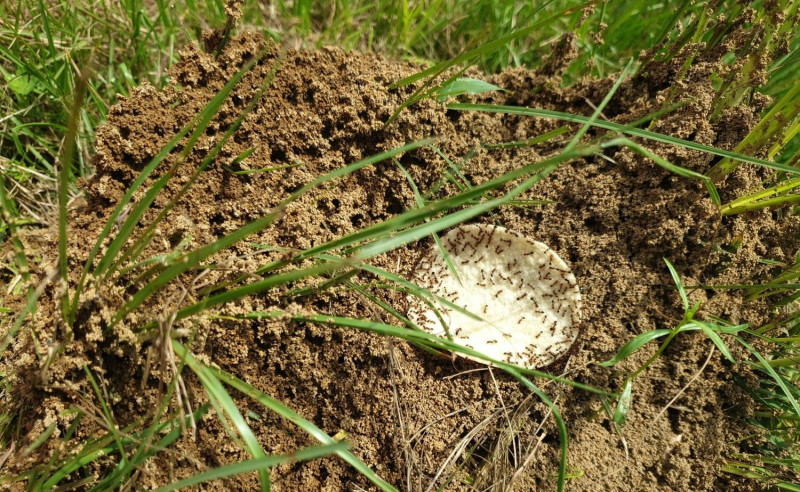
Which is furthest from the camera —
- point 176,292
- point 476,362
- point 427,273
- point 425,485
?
point 427,273

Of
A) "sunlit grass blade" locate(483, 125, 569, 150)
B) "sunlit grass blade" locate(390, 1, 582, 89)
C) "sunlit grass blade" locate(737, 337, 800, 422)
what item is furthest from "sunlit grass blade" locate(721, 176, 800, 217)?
"sunlit grass blade" locate(390, 1, 582, 89)

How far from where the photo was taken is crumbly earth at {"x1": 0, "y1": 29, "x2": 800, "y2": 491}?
162 cm

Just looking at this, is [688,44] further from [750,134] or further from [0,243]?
[0,243]

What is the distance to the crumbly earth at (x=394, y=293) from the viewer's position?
1.62 m

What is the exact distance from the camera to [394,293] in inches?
79.5

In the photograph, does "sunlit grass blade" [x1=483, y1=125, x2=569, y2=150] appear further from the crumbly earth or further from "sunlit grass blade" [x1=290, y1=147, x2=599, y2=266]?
"sunlit grass blade" [x1=290, y1=147, x2=599, y2=266]

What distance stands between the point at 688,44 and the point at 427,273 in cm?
153

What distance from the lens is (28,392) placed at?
1.58 metres

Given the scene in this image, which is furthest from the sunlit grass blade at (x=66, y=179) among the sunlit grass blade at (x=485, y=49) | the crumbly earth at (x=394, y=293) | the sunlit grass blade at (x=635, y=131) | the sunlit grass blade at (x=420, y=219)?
the sunlit grass blade at (x=635, y=131)

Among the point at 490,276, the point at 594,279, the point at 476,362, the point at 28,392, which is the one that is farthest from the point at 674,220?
the point at 28,392

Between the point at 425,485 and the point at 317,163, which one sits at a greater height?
Answer: the point at 317,163

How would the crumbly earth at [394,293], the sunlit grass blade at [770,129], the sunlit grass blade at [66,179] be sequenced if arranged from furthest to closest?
1. the sunlit grass blade at [770,129]
2. the crumbly earth at [394,293]
3. the sunlit grass blade at [66,179]

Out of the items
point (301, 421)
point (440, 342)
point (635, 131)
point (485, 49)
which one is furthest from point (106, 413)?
point (635, 131)

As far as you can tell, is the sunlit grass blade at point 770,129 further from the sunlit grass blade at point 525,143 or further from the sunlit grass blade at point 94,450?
the sunlit grass blade at point 94,450
